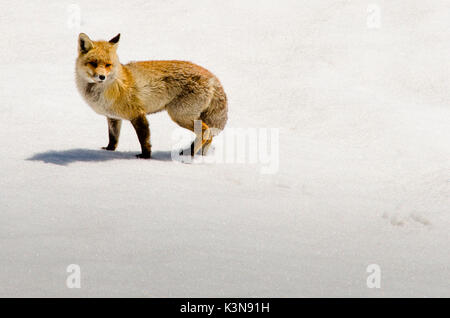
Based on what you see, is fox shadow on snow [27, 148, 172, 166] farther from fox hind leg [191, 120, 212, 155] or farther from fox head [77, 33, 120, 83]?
fox head [77, 33, 120, 83]

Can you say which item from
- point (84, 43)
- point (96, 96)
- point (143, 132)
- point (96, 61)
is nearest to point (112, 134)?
point (143, 132)

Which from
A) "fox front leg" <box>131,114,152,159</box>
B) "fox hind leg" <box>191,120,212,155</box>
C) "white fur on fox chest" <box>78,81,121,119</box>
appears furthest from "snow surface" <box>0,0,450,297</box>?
"white fur on fox chest" <box>78,81,121,119</box>

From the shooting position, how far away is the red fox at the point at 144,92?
5.93 meters

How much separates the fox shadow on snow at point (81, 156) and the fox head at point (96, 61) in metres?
0.90

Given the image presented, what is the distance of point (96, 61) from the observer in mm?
5832

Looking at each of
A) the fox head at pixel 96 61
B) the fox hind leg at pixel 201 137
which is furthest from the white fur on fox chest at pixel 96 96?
the fox hind leg at pixel 201 137

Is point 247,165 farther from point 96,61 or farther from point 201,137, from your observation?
point 96,61

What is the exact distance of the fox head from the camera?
579 cm

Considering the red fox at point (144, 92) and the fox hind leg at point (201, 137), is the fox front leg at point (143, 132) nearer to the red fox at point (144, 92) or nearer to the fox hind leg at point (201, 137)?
the red fox at point (144, 92)

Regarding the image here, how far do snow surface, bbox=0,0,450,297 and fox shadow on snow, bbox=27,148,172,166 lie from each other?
5cm

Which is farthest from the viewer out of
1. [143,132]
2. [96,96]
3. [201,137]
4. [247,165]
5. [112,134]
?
[201,137]

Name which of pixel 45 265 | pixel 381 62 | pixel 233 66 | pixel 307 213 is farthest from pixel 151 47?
pixel 45 265

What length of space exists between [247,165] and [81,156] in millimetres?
2024
